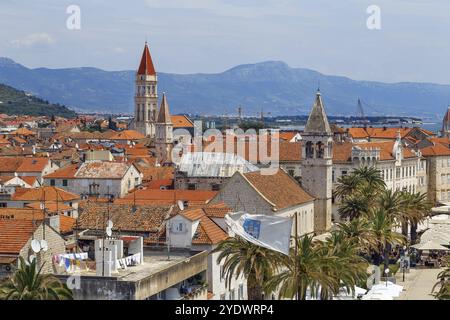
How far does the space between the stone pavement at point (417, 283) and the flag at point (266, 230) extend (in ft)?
45.2

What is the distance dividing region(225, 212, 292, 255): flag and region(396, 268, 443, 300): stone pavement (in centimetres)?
1379

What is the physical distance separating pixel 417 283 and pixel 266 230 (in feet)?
72.6

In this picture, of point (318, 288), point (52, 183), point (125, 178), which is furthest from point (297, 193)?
point (318, 288)

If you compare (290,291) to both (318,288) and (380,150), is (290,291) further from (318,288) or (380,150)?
(380,150)

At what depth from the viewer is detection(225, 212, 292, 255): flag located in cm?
3222

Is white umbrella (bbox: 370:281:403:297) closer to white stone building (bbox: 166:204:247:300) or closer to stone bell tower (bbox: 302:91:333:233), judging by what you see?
white stone building (bbox: 166:204:247:300)

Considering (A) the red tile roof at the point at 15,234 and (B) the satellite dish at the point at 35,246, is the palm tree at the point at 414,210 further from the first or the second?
(B) the satellite dish at the point at 35,246

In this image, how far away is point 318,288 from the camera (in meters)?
34.9

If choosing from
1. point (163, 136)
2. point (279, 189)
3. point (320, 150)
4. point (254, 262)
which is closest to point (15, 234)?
point (254, 262)

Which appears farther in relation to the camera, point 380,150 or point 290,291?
point 380,150

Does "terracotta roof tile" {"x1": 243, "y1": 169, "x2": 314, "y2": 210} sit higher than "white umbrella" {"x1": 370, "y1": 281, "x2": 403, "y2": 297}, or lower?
higher

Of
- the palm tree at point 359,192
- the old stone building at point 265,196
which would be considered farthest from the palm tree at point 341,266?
the palm tree at point 359,192

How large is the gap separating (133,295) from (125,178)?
54169 millimetres

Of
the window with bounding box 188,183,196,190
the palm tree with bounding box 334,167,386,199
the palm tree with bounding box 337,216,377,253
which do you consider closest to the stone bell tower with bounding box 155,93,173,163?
the window with bounding box 188,183,196,190
